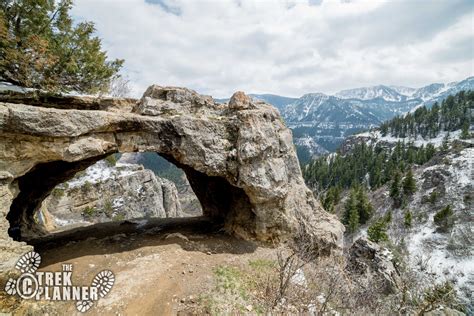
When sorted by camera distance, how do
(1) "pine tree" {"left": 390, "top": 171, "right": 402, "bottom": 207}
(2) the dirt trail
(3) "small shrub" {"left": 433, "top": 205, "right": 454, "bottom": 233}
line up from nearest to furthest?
(2) the dirt trail < (3) "small shrub" {"left": 433, "top": 205, "right": 454, "bottom": 233} < (1) "pine tree" {"left": 390, "top": 171, "right": 402, "bottom": 207}

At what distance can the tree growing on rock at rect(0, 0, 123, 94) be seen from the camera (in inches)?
506

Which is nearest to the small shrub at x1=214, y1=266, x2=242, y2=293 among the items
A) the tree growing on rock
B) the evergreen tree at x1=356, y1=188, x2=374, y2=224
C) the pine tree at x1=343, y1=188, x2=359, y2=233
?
the tree growing on rock

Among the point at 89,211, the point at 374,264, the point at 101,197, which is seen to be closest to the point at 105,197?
the point at 101,197

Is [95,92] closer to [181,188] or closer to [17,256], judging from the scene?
[17,256]

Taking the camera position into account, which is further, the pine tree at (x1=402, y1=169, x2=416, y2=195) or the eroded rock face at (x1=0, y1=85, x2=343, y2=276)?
the pine tree at (x1=402, y1=169, x2=416, y2=195)

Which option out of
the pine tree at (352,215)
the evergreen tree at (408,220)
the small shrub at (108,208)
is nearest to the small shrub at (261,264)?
the small shrub at (108,208)

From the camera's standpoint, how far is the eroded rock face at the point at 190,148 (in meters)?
10.4

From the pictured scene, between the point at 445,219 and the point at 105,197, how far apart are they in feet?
186

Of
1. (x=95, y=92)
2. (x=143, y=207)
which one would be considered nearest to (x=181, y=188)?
(x=143, y=207)

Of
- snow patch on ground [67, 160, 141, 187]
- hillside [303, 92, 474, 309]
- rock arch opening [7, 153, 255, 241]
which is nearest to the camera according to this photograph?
rock arch opening [7, 153, 255, 241]

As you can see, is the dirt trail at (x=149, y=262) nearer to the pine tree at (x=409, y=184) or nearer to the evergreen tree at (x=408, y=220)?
the evergreen tree at (x=408, y=220)

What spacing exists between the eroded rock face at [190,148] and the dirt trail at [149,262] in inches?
87.9

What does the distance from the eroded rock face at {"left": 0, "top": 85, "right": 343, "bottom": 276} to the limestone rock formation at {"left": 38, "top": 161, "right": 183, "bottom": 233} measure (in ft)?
38.4

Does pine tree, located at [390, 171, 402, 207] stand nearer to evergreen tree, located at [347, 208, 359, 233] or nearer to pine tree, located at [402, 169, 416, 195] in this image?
pine tree, located at [402, 169, 416, 195]
